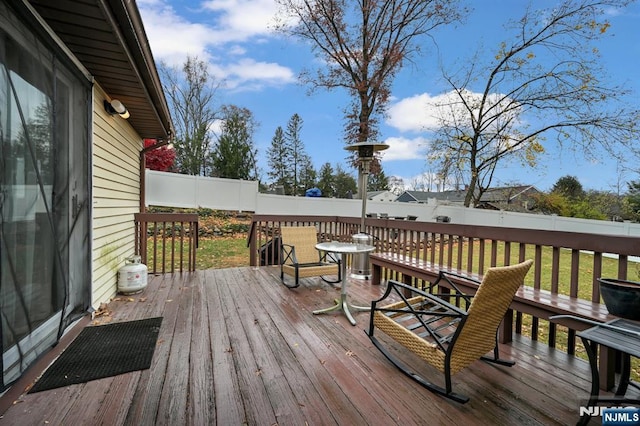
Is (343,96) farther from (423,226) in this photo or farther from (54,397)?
(54,397)

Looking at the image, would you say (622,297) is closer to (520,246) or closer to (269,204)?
(520,246)

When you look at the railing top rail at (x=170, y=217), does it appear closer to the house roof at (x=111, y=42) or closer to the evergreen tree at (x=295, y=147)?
the house roof at (x=111, y=42)

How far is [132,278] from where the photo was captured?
13.1 feet

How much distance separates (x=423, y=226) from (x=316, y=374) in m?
2.83

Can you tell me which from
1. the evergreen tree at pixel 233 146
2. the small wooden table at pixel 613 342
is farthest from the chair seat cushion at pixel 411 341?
the evergreen tree at pixel 233 146

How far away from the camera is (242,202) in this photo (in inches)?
504

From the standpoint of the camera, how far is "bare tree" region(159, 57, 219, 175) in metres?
17.8

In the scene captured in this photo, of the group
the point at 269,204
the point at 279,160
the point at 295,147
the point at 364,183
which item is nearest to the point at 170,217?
the point at 364,183

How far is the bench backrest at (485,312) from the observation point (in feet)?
6.11

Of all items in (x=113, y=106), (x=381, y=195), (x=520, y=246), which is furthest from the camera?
(x=381, y=195)

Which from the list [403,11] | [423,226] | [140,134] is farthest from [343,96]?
[423,226]

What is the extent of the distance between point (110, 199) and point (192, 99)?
16921 millimetres

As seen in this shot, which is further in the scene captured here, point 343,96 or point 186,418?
point 343,96

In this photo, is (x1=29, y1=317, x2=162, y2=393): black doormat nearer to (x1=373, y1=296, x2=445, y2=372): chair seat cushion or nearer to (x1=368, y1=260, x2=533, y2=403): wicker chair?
(x1=373, y1=296, x2=445, y2=372): chair seat cushion
